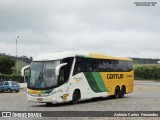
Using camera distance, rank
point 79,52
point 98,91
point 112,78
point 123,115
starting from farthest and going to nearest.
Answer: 1. point 112,78
2. point 98,91
3. point 79,52
4. point 123,115

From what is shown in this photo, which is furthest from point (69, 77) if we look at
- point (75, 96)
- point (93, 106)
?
point (93, 106)

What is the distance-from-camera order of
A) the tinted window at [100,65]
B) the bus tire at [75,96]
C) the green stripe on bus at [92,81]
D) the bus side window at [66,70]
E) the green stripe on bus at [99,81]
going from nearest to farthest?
the bus side window at [66,70]
the bus tire at [75,96]
the tinted window at [100,65]
the green stripe on bus at [92,81]
the green stripe on bus at [99,81]

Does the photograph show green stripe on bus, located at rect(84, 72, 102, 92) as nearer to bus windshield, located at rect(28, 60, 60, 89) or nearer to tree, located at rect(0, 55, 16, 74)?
bus windshield, located at rect(28, 60, 60, 89)

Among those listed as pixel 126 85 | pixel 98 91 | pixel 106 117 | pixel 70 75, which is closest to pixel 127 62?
pixel 126 85

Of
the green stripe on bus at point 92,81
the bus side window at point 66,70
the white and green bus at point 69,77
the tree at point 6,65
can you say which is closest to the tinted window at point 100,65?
the white and green bus at point 69,77

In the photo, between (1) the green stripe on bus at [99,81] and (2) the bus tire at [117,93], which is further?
(2) the bus tire at [117,93]

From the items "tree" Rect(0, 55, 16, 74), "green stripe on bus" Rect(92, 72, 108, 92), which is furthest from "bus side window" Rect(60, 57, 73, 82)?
"tree" Rect(0, 55, 16, 74)

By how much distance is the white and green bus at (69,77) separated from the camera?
2534 centimetres

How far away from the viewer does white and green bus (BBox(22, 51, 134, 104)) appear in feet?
83.1

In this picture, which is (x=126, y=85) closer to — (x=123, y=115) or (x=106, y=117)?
(x=106, y=117)

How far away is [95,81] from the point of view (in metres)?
29.8

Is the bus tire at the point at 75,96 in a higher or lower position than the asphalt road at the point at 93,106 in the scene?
higher

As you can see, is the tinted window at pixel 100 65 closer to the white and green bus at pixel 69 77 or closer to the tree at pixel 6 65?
the white and green bus at pixel 69 77

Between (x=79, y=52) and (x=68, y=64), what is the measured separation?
2137 mm
